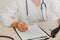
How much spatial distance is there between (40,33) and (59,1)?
0.53 meters

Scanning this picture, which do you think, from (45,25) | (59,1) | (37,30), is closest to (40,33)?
(37,30)

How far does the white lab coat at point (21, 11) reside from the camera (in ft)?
4.00

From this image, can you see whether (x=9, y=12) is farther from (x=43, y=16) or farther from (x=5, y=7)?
(x=43, y=16)

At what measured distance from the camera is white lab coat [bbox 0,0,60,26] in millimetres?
1218

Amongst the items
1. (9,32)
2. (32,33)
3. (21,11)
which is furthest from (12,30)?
(21,11)

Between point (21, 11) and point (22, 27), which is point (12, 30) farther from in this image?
point (21, 11)

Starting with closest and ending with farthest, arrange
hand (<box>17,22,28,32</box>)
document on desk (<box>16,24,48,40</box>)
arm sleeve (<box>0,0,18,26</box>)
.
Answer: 1. document on desk (<box>16,24,48,40</box>)
2. hand (<box>17,22,28,32</box>)
3. arm sleeve (<box>0,0,18,26</box>)

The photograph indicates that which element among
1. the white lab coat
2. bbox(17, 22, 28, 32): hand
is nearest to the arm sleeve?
the white lab coat

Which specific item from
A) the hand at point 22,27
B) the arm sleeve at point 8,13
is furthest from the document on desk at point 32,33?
the arm sleeve at point 8,13

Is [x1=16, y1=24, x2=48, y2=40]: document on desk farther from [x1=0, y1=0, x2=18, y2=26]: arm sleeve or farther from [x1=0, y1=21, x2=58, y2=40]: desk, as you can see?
[x1=0, y1=0, x2=18, y2=26]: arm sleeve

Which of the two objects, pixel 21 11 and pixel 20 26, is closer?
pixel 20 26

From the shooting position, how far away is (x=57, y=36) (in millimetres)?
707

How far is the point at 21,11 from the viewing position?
1.31m

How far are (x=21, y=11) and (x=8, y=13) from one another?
0.43 feet
